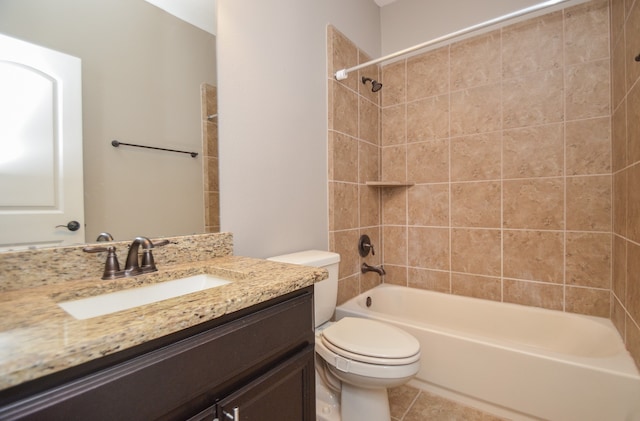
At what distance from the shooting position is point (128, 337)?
485mm

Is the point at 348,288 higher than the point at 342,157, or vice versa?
the point at 342,157

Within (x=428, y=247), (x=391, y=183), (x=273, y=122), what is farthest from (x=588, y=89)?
(x=273, y=122)

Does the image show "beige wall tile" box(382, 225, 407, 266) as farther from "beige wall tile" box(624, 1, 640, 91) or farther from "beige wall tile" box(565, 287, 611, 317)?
"beige wall tile" box(624, 1, 640, 91)

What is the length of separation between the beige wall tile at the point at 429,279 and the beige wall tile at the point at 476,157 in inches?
27.9

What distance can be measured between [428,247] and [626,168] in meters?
1.14

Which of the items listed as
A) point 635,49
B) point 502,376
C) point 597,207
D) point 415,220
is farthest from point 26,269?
point 597,207

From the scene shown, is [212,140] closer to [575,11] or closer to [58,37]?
[58,37]

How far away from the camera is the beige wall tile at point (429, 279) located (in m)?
2.14

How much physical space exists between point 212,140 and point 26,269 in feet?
2.33

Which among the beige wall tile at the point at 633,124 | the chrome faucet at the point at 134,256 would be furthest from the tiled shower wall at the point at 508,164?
the chrome faucet at the point at 134,256

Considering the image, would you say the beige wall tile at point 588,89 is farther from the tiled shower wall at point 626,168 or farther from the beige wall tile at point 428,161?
the beige wall tile at point 428,161

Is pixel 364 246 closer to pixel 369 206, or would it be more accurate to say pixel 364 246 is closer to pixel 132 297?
pixel 369 206

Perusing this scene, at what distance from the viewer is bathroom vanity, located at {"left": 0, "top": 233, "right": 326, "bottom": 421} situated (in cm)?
43

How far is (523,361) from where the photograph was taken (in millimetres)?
1345
